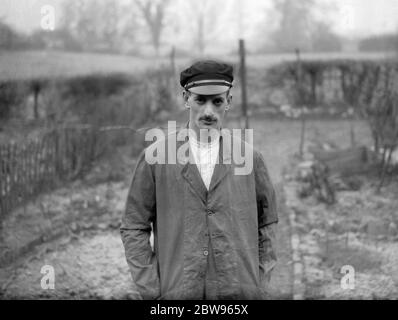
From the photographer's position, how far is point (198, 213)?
2641 millimetres

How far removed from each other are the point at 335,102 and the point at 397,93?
6.64 metres

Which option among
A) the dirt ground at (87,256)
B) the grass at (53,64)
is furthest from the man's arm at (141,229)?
the grass at (53,64)

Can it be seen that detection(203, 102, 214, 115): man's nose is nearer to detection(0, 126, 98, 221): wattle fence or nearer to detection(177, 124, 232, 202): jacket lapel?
detection(177, 124, 232, 202): jacket lapel

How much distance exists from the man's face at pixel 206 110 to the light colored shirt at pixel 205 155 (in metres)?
0.09

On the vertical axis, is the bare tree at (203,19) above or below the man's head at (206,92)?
above

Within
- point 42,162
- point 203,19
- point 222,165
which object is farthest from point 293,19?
point 222,165

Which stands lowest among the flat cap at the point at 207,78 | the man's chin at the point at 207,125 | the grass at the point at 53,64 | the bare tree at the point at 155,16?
the man's chin at the point at 207,125

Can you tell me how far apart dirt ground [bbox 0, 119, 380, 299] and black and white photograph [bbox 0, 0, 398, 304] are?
0.03 metres

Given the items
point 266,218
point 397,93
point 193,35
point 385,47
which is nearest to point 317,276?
point 266,218

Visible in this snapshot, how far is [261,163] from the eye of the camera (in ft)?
9.18

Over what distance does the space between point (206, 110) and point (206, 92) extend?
0.09 m

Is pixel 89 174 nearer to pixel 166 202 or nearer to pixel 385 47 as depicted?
pixel 166 202

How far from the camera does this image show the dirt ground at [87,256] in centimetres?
553

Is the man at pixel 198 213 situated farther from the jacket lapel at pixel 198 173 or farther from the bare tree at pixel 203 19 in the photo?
the bare tree at pixel 203 19
